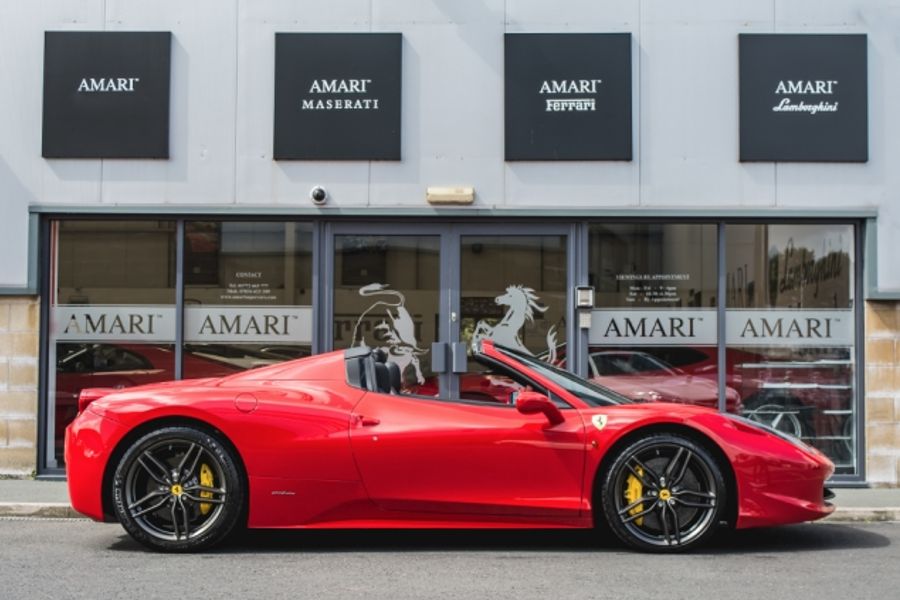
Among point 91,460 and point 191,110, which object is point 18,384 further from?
point 91,460

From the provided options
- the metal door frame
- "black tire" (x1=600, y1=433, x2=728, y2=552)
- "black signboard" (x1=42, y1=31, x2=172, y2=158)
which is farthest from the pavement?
"black signboard" (x1=42, y1=31, x2=172, y2=158)

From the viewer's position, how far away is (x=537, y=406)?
6.58 m

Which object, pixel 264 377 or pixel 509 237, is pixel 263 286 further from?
pixel 264 377

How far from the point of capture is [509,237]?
10.7 meters

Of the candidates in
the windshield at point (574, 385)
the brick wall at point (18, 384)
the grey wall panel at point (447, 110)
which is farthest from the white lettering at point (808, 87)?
the brick wall at point (18, 384)

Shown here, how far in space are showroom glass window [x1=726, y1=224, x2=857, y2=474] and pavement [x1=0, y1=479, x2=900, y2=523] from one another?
0.93 m

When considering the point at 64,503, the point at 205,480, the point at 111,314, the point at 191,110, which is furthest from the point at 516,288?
the point at 205,480

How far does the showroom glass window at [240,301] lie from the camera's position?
10648mm

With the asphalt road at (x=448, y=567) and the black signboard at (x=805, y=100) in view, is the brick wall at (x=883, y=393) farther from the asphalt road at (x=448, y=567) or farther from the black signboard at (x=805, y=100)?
the asphalt road at (x=448, y=567)

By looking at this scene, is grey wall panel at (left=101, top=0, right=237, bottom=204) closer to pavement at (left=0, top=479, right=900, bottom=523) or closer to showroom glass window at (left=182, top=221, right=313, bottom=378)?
showroom glass window at (left=182, top=221, right=313, bottom=378)

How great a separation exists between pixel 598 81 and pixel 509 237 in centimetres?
175

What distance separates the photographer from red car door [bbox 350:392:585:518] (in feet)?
21.7

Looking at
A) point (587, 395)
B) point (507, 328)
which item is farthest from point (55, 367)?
point (587, 395)

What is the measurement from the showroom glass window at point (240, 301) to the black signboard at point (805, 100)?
456 centimetres
